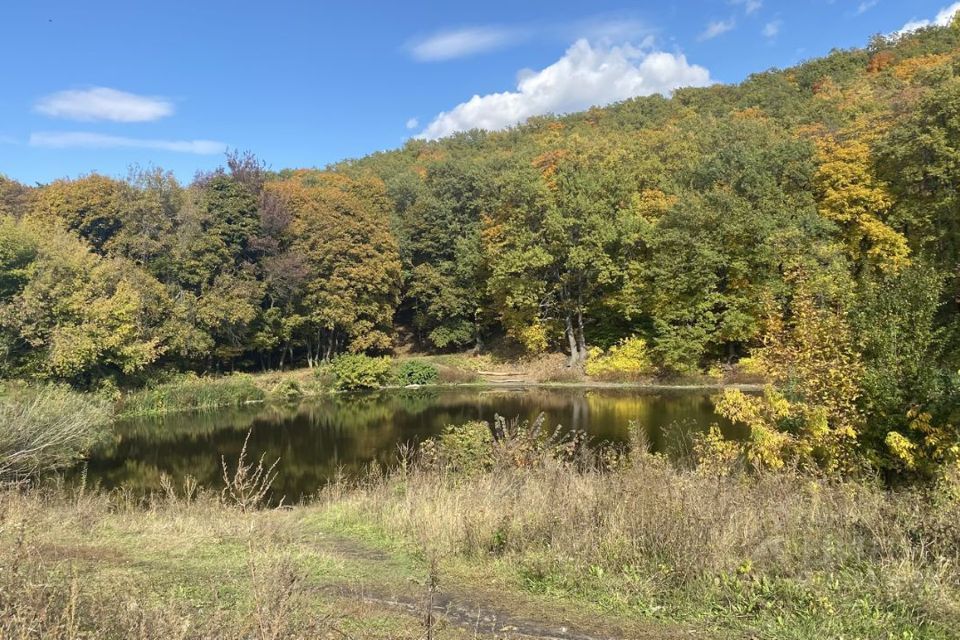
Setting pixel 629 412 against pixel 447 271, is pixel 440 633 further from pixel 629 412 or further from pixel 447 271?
pixel 447 271

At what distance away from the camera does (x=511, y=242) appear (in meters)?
34.3

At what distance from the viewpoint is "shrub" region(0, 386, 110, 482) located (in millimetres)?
12039

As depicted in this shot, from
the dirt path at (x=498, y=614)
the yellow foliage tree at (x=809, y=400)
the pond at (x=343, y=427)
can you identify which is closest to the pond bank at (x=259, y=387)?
the pond at (x=343, y=427)

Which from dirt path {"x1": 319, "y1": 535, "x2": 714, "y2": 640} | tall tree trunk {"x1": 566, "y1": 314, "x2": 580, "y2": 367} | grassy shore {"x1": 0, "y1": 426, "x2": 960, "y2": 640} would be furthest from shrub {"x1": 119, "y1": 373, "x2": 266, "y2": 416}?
dirt path {"x1": 319, "y1": 535, "x2": 714, "y2": 640}

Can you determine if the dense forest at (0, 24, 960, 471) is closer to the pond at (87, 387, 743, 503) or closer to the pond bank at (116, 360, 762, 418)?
the pond bank at (116, 360, 762, 418)

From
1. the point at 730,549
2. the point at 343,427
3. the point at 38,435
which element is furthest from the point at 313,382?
the point at 730,549

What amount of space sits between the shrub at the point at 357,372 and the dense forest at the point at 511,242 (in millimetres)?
2124

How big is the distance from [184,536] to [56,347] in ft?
66.4

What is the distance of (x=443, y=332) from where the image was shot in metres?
36.9

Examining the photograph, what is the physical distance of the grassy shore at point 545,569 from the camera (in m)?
3.46

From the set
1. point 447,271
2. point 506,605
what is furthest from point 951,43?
point 506,605

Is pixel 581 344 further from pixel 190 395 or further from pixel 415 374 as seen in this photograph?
pixel 190 395

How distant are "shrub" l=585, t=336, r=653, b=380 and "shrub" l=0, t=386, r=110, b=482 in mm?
22533

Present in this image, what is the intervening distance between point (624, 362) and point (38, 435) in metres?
24.5
